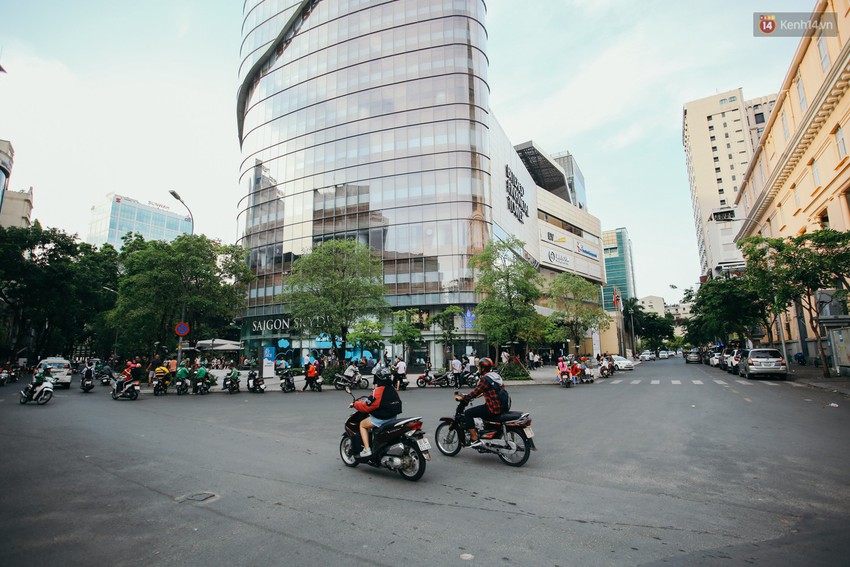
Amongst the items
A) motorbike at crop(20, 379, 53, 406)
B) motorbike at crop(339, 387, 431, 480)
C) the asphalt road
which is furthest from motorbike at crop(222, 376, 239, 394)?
motorbike at crop(339, 387, 431, 480)

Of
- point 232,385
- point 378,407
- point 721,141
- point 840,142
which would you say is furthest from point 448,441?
point 721,141

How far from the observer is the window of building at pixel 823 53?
952 inches

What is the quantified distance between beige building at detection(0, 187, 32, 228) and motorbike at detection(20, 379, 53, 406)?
63.2 meters

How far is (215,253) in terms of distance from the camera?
2750cm

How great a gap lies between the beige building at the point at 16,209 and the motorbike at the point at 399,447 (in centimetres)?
7897

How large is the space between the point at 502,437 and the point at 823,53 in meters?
31.8

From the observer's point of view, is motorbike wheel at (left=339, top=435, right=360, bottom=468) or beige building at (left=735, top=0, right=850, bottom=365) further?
beige building at (left=735, top=0, right=850, bottom=365)

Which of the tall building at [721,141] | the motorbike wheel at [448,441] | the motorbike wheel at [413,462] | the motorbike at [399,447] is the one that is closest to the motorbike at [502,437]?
the motorbike wheel at [448,441]

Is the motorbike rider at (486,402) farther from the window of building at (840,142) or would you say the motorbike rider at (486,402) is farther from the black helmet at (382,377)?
the window of building at (840,142)

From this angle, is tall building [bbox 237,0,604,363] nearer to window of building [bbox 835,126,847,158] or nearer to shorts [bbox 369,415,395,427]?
window of building [bbox 835,126,847,158]

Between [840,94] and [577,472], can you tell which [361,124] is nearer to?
[840,94]

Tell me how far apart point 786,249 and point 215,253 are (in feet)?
104

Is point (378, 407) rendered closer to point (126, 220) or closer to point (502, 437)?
point (502, 437)

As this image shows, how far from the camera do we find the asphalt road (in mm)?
Answer: 3807
